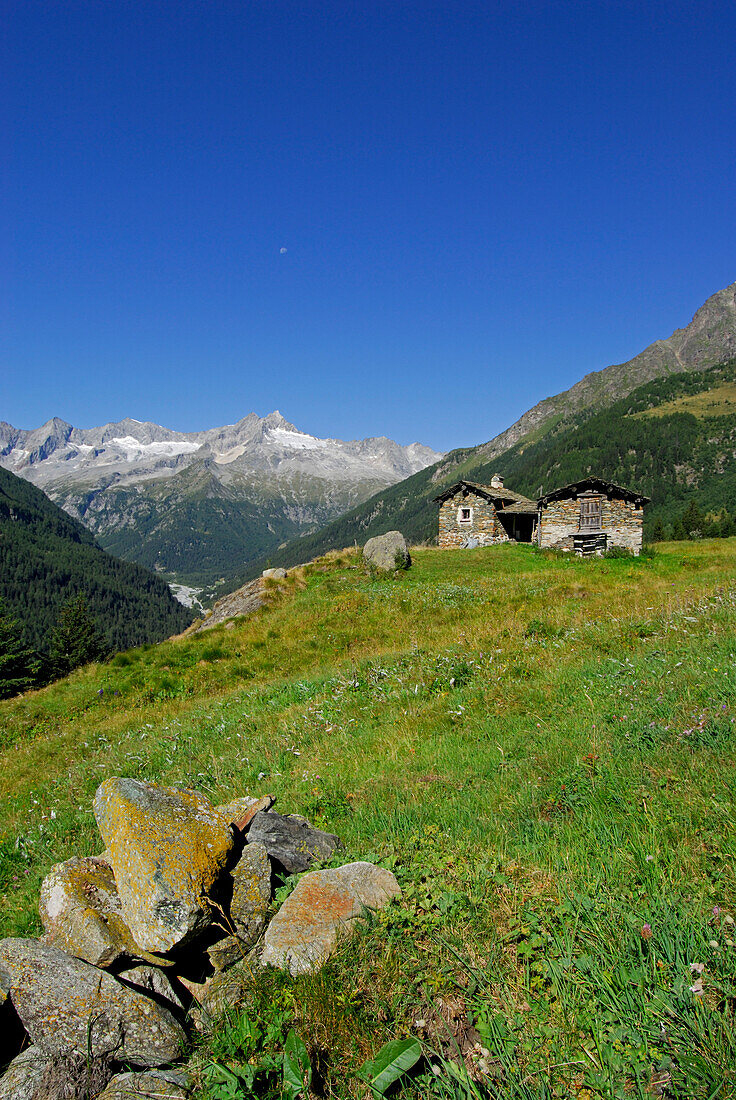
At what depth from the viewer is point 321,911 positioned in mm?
4223

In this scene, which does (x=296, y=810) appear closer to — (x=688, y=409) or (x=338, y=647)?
(x=338, y=647)

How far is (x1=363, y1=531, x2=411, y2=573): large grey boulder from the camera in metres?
32.6

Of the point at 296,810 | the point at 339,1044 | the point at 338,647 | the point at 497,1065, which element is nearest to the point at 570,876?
the point at 497,1065

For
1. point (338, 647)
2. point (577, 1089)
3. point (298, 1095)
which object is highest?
point (577, 1089)

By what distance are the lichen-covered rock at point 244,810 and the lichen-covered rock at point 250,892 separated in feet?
2.35

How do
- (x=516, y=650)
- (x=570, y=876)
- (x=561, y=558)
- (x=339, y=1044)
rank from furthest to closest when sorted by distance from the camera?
1. (x=561, y=558)
2. (x=516, y=650)
3. (x=570, y=876)
4. (x=339, y=1044)

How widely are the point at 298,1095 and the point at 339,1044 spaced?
0.35 meters

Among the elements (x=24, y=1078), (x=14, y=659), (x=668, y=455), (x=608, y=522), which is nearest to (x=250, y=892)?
(x=24, y=1078)

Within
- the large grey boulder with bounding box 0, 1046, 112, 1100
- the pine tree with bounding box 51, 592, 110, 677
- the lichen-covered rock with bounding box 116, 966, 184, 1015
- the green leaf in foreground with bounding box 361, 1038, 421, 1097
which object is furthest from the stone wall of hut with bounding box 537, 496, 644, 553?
the pine tree with bounding box 51, 592, 110, 677

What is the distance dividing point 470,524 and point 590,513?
1083 cm

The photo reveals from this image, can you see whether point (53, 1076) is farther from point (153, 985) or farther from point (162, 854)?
point (162, 854)

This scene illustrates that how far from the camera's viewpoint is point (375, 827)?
5.92 meters

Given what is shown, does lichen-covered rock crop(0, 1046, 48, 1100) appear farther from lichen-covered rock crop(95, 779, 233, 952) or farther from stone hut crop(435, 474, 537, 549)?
stone hut crop(435, 474, 537, 549)

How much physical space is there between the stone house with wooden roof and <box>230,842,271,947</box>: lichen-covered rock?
4293 centimetres
